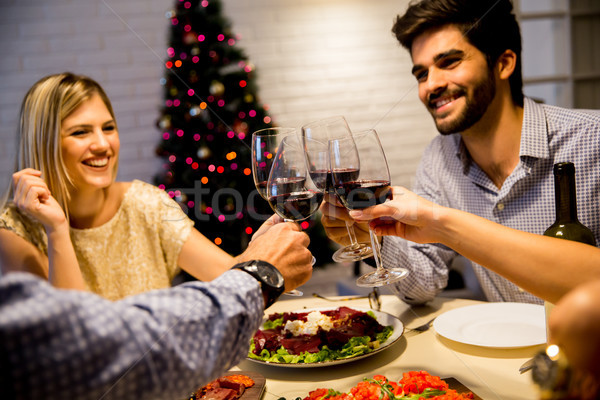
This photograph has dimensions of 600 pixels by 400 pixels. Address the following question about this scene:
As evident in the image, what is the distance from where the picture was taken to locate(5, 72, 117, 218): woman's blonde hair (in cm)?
184

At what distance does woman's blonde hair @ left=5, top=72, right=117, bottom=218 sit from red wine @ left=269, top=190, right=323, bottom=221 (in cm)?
113

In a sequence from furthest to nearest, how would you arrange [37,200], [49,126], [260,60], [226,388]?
[260,60]
[49,126]
[37,200]
[226,388]

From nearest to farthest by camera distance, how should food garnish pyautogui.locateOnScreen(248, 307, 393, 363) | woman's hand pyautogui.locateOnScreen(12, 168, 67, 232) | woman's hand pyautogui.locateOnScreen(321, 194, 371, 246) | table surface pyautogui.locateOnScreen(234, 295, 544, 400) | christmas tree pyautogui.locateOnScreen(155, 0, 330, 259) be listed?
table surface pyautogui.locateOnScreen(234, 295, 544, 400) < food garnish pyautogui.locateOnScreen(248, 307, 393, 363) < woman's hand pyautogui.locateOnScreen(321, 194, 371, 246) < woman's hand pyautogui.locateOnScreen(12, 168, 67, 232) < christmas tree pyautogui.locateOnScreen(155, 0, 330, 259)

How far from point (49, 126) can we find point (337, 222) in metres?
1.30

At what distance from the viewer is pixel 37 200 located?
1702 millimetres

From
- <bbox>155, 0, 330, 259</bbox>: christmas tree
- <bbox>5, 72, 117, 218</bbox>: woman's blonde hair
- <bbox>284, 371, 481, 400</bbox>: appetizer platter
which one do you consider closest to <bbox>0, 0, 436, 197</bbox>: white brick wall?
<bbox>155, 0, 330, 259</bbox>: christmas tree

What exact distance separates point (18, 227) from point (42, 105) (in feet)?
1.68

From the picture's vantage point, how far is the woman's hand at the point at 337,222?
1.29m

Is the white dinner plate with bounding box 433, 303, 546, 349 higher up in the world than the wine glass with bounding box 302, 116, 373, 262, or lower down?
lower down

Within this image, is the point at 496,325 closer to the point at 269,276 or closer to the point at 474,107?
the point at 269,276

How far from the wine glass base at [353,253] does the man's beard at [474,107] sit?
72cm

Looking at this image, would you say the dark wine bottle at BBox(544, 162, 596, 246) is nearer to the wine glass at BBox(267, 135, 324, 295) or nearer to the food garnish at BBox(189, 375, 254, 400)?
the wine glass at BBox(267, 135, 324, 295)

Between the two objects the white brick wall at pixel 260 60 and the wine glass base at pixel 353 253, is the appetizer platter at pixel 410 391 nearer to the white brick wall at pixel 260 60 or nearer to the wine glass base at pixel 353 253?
the wine glass base at pixel 353 253

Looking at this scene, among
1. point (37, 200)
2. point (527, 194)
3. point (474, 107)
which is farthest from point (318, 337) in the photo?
point (37, 200)
